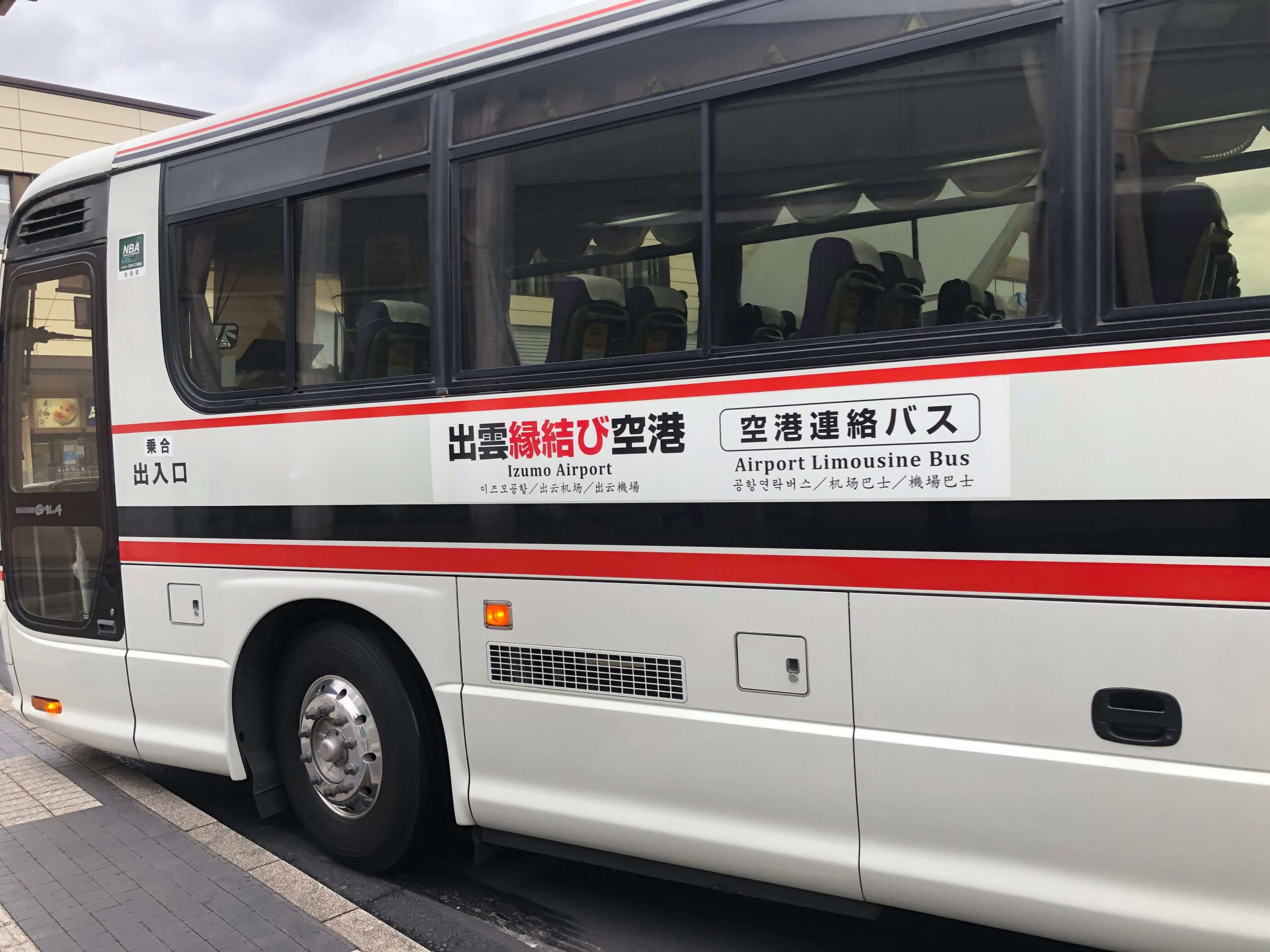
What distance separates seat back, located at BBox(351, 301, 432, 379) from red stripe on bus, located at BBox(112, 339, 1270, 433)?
0.51ft

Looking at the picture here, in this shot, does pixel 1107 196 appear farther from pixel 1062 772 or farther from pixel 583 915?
pixel 583 915

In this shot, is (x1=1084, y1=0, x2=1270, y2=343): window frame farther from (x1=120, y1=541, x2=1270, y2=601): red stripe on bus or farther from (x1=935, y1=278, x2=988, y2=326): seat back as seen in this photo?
(x1=120, y1=541, x2=1270, y2=601): red stripe on bus

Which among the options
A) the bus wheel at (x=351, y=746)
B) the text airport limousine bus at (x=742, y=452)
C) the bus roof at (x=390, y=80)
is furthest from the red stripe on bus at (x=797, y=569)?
the bus roof at (x=390, y=80)

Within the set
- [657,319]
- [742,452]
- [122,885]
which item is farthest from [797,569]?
[122,885]

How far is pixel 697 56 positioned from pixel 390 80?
1.39 metres

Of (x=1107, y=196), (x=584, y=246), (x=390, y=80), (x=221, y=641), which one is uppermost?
(x=390, y=80)

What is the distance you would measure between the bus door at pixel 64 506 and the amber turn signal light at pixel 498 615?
2.21m

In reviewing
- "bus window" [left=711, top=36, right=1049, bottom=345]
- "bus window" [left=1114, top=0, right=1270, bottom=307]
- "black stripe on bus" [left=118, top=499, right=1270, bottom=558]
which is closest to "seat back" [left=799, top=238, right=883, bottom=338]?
"bus window" [left=711, top=36, right=1049, bottom=345]

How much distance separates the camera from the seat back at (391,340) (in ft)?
13.2

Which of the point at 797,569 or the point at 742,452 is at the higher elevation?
the point at 742,452

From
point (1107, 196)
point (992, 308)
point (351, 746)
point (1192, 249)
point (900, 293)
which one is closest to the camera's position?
point (1192, 249)

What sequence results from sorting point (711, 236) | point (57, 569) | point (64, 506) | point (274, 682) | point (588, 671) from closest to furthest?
point (711, 236) < point (588, 671) < point (274, 682) < point (64, 506) < point (57, 569)

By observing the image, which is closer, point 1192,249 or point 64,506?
point 1192,249

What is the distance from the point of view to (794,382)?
3.19m
